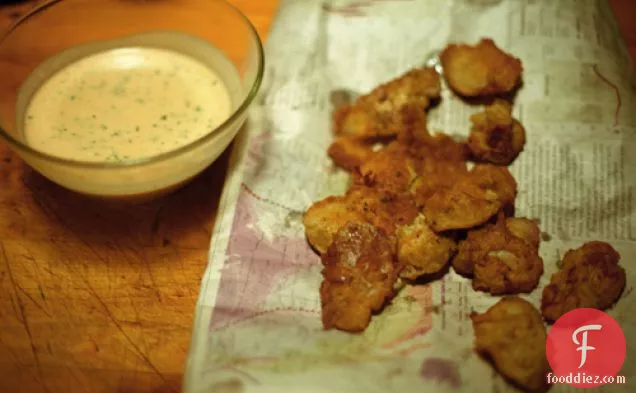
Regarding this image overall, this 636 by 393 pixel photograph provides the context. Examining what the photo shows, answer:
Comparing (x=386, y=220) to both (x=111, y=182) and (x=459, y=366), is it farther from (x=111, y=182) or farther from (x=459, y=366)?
(x=111, y=182)

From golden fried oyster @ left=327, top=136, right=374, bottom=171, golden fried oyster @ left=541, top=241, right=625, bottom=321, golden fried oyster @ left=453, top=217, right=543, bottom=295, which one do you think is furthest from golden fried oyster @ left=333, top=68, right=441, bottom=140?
golden fried oyster @ left=541, top=241, right=625, bottom=321

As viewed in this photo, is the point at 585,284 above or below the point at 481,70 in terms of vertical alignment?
below

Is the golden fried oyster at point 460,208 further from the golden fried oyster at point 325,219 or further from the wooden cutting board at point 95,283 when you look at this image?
the wooden cutting board at point 95,283

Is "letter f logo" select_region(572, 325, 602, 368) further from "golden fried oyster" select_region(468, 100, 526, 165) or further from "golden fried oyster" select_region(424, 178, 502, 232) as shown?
"golden fried oyster" select_region(468, 100, 526, 165)

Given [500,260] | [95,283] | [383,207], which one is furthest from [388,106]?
[95,283]

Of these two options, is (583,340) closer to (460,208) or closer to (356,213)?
(460,208)

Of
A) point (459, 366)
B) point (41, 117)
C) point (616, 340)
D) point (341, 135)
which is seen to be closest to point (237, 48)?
point (341, 135)
